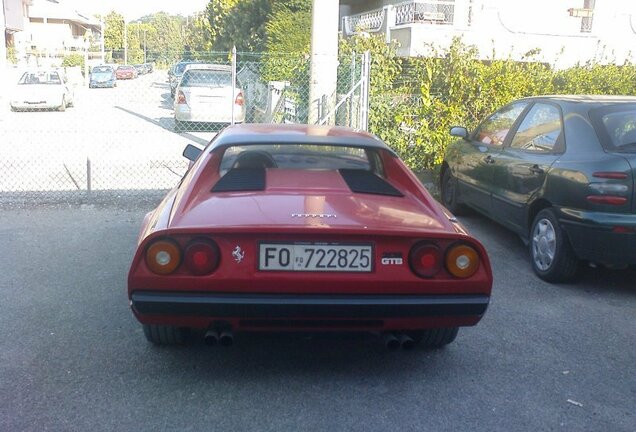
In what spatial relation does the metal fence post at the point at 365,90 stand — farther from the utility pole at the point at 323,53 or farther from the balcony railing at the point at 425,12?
the balcony railing at the point at 425,12

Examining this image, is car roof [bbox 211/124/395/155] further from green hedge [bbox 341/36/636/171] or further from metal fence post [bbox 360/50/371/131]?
green hedge [bbox 341/36/636/171]

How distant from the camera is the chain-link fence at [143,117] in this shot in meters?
9.89

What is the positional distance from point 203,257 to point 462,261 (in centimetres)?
134

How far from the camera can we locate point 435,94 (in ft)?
32.3

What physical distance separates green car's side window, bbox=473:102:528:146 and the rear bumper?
185 cm

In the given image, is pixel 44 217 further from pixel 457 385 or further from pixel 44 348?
pixel 457 385

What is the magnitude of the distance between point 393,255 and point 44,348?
224cm

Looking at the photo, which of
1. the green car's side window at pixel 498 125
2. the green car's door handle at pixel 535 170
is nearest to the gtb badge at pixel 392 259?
the green car's door handle at pixel 535 170

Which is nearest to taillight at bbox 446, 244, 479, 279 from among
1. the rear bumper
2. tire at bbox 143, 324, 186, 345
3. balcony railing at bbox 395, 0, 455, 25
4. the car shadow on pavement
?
tire at bbox 143, 324, 186, 345

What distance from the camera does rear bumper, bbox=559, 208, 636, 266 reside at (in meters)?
5.25

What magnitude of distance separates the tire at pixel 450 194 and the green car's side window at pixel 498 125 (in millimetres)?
663

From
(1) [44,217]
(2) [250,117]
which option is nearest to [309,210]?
(1) [44,217]

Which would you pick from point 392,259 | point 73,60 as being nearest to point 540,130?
point 392,259

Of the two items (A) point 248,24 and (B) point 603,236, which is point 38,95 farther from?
(B) point 603,236
